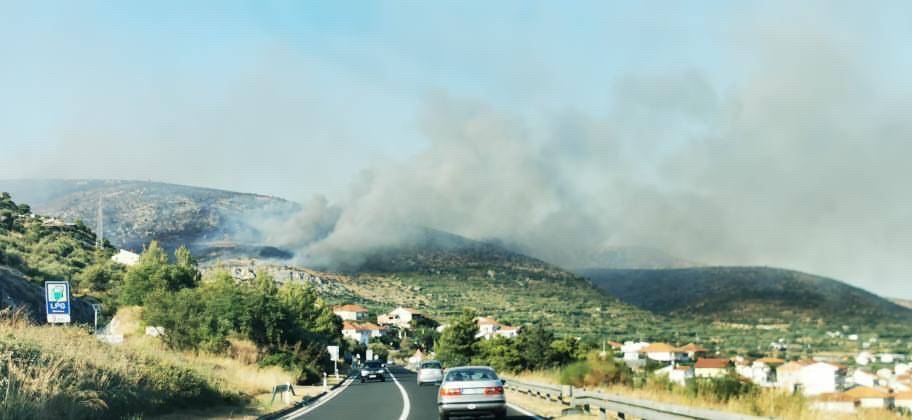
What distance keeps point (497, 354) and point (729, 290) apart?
2435 centimetres

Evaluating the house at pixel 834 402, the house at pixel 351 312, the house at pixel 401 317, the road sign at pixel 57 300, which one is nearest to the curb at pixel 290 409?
the road sign at pixel 57 300

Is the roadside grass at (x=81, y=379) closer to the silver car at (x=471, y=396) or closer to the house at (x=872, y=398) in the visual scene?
the silver car at (x=471, y=396)

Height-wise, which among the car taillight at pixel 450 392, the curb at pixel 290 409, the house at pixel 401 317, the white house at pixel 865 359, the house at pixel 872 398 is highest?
the house at pixel 872 398

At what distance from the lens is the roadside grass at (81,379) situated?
58.1 ft

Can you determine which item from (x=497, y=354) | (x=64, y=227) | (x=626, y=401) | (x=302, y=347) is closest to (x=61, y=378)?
(x=626, y=401)

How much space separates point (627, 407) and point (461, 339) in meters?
78.8

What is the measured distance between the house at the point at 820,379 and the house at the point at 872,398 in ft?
2.57

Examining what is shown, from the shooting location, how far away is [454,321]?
101375 mm

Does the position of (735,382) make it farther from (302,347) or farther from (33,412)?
(302,347)

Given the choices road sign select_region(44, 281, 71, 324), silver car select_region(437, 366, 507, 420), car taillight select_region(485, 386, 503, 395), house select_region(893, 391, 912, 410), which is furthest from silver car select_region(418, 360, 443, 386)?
house select_region(893, 391, 912, 410)

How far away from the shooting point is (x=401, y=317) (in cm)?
16625

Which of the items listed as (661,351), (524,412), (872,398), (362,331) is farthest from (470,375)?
(362,331)

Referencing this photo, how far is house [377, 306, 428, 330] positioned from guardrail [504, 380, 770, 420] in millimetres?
126394

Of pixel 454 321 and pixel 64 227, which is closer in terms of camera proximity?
pixel 454 321
